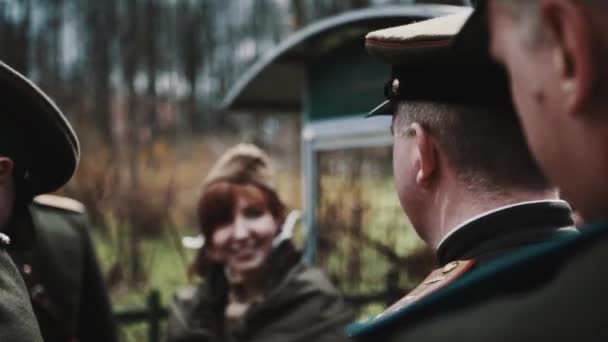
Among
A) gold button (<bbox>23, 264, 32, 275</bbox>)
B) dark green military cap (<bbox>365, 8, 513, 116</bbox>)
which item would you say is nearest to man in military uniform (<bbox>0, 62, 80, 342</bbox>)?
dark green military cap (<bbox>365, 8, 513, 116</bbox>)

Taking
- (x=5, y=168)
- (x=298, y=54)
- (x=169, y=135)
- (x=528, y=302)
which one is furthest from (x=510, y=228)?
(x=169, y=135)

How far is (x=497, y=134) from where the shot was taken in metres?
1.56

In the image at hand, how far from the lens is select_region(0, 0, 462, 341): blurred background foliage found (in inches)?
227

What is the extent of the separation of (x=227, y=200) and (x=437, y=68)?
208 cm

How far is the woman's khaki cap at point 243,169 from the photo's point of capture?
362 cm

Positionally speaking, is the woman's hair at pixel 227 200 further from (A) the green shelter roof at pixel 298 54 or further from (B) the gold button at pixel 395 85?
(B) the gold button at pixel 395 85

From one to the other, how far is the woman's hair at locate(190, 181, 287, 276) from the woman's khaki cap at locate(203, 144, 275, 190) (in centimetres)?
2

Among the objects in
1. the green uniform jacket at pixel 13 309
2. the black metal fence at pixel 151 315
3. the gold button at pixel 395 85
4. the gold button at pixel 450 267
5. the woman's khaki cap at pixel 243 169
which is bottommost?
the black metal fence at pixel 151 315

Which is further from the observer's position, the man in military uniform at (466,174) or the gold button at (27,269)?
the gold button at (27,269)

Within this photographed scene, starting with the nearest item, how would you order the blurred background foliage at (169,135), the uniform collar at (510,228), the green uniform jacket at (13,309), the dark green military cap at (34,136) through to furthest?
the uniform collar at (510,228) < the green uniform jacket at (13,309) < the dark green military cap at (34,136) < the blurred background foliage at (169,135)

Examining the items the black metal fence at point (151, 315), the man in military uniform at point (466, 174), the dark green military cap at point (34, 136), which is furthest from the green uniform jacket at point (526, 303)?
the black metal fence at point (151, 315)

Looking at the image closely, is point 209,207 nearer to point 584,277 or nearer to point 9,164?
point 9,164

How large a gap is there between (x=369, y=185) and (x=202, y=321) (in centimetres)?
232

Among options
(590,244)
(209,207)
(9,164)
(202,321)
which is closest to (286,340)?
(202,321)
